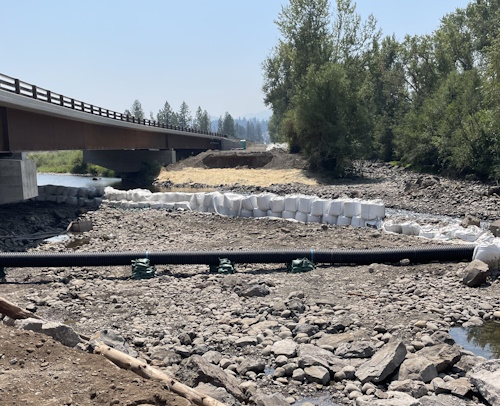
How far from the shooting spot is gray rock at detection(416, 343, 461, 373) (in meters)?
7.90

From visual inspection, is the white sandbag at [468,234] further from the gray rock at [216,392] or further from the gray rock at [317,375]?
the gray rock at [216,392]

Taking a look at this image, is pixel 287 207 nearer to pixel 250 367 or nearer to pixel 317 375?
pixel 250 367

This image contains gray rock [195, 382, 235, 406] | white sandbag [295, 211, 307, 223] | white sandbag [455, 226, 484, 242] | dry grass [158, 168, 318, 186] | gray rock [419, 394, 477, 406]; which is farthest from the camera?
dry grass [158, 168, 318, 186]

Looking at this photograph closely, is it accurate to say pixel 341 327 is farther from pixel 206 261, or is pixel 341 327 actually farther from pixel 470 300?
pixel 206 261

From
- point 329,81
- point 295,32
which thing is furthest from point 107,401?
point 295,32

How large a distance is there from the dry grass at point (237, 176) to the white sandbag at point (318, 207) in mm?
19121

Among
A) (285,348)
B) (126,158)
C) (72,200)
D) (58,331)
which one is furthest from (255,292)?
(126,158)

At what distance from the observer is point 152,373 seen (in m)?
6.82

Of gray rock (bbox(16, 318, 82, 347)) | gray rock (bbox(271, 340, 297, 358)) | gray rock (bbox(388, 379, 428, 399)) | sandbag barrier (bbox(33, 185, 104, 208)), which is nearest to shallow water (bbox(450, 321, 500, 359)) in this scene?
gray rock (bbox(388, 379, 428, 399))

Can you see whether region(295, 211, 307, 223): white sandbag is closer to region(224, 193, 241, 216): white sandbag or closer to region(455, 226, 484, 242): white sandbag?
region(224, 193, 241, 216): white sandbag

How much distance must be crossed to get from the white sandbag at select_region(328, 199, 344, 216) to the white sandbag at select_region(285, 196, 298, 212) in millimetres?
1702

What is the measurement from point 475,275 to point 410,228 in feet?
23.9

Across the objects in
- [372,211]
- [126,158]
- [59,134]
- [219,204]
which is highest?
[59,134]

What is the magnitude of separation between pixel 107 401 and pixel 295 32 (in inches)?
2060
